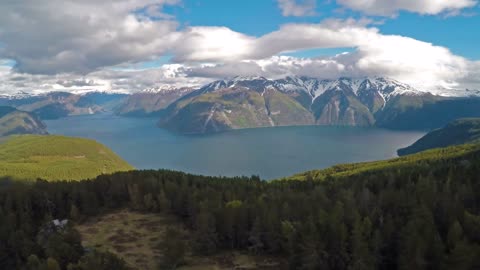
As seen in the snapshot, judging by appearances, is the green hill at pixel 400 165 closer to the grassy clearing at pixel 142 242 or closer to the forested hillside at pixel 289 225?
the forested hillside at pixel 289 225

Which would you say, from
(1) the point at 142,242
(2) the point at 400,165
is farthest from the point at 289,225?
(2) the point at 400,165

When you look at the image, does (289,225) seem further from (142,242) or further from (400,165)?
(400,165)

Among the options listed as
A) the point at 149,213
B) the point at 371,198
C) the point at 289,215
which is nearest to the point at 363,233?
the point at 289,215

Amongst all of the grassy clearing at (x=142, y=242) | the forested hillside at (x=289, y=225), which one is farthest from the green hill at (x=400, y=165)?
the grassy clearing at (x=142, y=242)

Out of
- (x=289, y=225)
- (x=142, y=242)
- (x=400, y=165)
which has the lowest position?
(x=142, y=242)

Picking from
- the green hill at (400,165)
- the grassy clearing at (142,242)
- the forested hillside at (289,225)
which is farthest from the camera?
the green hill at (400,165)

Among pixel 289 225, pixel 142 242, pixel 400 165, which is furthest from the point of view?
pixel 400 165

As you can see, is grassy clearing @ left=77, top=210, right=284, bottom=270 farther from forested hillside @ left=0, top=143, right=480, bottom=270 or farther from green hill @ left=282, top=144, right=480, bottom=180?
green hill @ left=282, top=144, right=480, bottom=180
